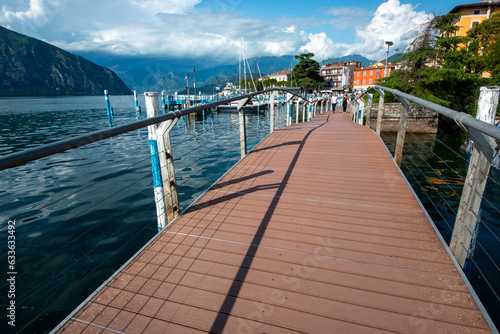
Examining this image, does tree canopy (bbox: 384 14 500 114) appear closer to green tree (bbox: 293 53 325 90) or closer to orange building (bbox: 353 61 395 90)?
green tree (bbox: 293 53 325 90)

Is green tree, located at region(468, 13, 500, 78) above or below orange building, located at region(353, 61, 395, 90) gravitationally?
below

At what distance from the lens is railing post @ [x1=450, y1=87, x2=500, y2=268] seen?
5.96 feet

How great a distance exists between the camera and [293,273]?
2.08m

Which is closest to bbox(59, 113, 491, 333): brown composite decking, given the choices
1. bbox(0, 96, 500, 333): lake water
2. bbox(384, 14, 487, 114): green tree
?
bbox(0, 96, 500, 333): lake water

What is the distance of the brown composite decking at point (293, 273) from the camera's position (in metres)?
1.68

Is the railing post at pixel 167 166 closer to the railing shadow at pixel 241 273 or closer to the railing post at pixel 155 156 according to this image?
the railing post at pixel 155 156

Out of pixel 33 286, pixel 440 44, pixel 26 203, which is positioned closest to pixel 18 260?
pixel 33 286

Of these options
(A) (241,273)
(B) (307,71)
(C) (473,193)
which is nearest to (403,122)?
(C) (473,193)

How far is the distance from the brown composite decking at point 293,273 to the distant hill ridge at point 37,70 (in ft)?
613

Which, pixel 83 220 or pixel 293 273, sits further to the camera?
pixel 83 220

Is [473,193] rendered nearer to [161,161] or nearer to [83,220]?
[161,161]

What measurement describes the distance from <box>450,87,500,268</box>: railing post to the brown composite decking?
0.55ft

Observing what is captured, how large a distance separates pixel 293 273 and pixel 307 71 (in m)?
79.7

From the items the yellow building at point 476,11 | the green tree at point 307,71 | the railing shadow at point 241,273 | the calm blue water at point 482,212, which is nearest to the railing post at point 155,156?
the railing shadow at point 241,273
